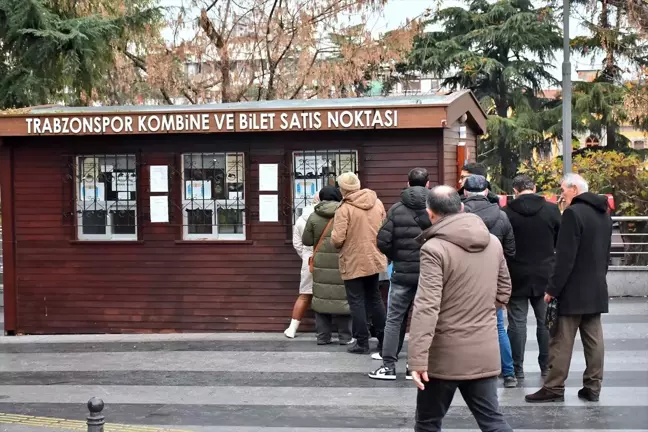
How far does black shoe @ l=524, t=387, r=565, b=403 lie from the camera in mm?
8109

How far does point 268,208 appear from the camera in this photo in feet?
38.6

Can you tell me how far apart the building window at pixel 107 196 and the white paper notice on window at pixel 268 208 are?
1.56 metres

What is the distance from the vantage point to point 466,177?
8.95 metres

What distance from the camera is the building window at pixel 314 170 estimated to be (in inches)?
459

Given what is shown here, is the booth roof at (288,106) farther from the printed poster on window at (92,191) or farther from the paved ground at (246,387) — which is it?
the paved ground at (246,387)

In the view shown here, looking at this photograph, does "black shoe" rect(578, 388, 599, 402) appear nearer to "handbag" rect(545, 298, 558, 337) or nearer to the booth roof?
"handbag" rect(545, 298, 558, 337)

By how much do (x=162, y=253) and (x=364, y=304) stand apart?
3071 millimetres

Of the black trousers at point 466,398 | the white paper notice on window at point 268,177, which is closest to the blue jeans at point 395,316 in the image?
the white paper notice on window at point 268,177

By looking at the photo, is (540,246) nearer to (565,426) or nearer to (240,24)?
(565,426)

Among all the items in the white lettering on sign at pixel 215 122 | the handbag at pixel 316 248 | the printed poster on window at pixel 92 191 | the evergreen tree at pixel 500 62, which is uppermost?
the evergreen tree at pixel 500 62

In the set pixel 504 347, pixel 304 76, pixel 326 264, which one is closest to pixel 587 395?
pixel 504 347

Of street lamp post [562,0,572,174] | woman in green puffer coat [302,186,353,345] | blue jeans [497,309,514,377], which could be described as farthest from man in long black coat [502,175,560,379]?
street lamp post [562,0,572,174]

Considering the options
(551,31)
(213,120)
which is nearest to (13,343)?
(213,120)

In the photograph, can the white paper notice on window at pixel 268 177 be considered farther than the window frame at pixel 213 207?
No
